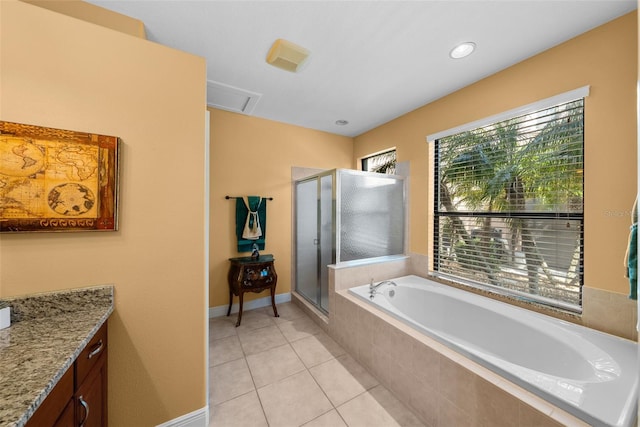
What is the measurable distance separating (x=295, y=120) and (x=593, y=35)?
8.71ft

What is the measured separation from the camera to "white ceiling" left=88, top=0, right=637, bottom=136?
139cm

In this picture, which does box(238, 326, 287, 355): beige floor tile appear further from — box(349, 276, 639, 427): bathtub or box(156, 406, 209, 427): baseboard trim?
box(349, 276, 639, 427): bathtub

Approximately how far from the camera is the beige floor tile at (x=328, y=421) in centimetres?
145

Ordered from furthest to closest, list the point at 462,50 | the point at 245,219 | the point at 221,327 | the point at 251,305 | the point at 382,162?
the point at 382,162 < the point at 251,305 < the point at 245,219 < the point at 221,327 < the point at 462,50

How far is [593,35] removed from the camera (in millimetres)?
1535

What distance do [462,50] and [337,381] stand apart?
2.70 m

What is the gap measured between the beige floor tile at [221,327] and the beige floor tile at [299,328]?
535 millimetres

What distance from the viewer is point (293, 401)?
1.63 meters

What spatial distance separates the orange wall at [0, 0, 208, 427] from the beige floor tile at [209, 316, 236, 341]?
104 cm

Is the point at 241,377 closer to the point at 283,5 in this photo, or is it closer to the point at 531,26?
the point at 283,5

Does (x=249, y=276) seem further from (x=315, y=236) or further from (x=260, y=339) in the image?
(x=315, y=236)

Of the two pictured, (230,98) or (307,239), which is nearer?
(230,98)

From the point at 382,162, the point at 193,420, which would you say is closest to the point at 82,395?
the point at 193,420

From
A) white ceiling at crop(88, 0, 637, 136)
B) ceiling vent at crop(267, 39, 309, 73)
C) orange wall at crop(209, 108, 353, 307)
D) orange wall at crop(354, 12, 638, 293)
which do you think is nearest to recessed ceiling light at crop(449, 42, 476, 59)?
white ceiling at crop(88, 0, 637, 136)
